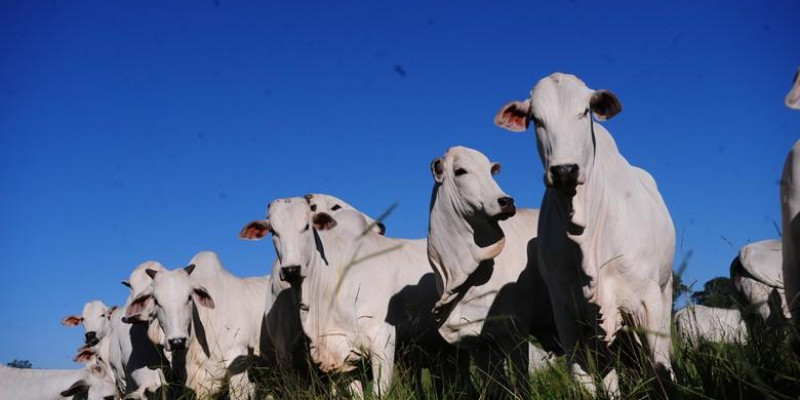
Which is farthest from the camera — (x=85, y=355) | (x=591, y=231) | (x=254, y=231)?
(x=85, y=355)

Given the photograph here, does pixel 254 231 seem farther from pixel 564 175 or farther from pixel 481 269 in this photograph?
pixel 564 175

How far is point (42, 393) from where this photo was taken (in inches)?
617

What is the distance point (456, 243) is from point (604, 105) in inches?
95.0

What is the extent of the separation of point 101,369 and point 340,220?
5788mm

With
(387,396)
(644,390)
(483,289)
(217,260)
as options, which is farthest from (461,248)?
(217,260)

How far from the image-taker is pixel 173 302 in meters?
8.80

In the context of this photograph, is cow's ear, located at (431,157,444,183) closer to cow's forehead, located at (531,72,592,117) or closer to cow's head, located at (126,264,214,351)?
cow's forehead, located at (531,72,592,117)

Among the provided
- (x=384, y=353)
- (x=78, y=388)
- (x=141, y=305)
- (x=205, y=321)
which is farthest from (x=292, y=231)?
(x=78, y=388)

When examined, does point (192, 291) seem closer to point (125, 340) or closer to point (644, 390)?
point (125, 340)

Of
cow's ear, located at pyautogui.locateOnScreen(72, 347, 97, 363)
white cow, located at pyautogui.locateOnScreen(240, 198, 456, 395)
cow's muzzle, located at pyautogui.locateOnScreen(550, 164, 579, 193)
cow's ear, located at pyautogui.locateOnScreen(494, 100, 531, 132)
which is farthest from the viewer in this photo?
cow's ear, located at pyautogui.locateOnScreen(72, 347, 97, 363)

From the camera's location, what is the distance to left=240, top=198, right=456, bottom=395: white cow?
801 cm

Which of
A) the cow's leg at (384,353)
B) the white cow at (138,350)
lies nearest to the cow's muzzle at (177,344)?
the white cow at (138,350)

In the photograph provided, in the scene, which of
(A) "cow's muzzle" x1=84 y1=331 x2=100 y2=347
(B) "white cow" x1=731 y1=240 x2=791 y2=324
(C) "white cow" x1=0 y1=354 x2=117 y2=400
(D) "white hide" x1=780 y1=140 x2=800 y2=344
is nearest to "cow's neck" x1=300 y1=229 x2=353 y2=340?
(D) "white hide" x1=780 y1=140 x2=800 y2=344

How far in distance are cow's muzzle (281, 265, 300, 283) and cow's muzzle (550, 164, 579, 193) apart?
11.6ft
